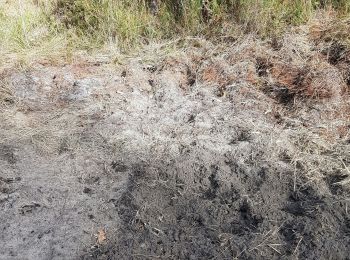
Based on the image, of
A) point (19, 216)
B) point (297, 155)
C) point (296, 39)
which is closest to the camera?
point (19, 216)

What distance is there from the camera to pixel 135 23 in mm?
4168

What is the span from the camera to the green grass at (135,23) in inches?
158

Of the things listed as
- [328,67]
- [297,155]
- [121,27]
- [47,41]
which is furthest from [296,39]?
[47,41]

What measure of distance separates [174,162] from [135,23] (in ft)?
5.71

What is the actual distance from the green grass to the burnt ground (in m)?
0.27

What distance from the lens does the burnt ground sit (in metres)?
2.47

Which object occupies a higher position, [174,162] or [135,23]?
[135,23]

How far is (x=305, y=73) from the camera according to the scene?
350 cm

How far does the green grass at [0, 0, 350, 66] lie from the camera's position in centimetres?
400

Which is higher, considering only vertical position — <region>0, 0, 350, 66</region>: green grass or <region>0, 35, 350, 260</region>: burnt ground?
<region>0, 0, 350, 66</region>: green grass

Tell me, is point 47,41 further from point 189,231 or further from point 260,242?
point 260,242

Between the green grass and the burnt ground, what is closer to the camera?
the burnt ground

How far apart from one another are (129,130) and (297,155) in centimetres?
123

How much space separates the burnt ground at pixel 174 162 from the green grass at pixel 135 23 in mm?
265
